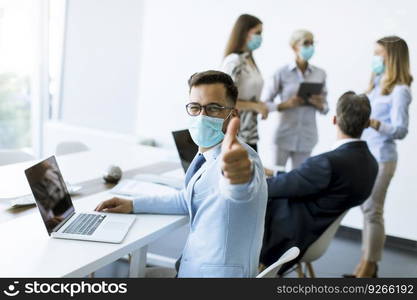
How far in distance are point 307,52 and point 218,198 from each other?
8.17ft

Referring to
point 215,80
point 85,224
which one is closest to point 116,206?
point 85,224

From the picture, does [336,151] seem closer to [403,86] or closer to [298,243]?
[298,243]

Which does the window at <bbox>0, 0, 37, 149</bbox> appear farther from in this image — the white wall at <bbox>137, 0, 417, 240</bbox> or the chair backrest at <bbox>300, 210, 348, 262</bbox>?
the chair backrest at <bbox>300, 210, 348, 262</bbox>

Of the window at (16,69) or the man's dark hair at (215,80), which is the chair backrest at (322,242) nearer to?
the man's dark hair at (215,80)

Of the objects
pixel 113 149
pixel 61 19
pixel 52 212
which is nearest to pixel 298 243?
pixel 52 212

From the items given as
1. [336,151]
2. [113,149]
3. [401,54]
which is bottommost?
[113,149]

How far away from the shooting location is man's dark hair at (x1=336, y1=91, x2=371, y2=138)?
2336 mm

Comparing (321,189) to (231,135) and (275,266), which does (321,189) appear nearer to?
(275,266)

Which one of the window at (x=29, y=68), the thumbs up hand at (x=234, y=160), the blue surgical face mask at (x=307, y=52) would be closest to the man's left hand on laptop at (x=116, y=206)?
the thumbs up hand at (x=234, y=160)

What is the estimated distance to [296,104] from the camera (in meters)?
3.57

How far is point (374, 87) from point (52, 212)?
2598 millimetres

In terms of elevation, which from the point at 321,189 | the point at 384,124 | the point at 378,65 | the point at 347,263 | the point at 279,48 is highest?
the point at 279,48

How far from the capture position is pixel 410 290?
5.97ft

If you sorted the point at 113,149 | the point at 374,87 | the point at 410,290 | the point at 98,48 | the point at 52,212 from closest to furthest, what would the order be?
the point at 52,212
the point at 410,290
the point at 113,149
the point at 374,87
the point at 98,48
